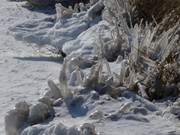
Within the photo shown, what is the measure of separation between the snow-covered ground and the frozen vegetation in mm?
46

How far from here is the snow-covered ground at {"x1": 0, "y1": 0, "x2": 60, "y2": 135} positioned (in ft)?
12.5

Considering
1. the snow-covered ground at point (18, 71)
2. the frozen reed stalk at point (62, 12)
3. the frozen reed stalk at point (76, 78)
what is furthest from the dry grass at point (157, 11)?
the frozen reed stalk at point (76, 78)

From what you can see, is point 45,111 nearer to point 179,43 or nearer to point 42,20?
point 179,43

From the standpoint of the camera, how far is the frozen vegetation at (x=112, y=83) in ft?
10.5

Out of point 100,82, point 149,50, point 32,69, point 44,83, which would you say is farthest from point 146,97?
point 32,69

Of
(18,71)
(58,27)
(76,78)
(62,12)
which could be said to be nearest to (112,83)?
(76,78)

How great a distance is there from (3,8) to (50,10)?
50cm

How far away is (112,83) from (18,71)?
1.04m

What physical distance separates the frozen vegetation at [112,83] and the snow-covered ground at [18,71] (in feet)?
0.15

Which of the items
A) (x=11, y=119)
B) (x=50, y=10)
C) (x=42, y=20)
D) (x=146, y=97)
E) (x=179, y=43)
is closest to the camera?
(x=11, y=119)

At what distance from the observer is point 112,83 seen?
11.8 feet

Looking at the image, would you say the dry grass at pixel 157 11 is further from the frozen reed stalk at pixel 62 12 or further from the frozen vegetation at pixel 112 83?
the frozen reed stalk at pixel 62 12

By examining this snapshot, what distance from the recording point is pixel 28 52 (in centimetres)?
490

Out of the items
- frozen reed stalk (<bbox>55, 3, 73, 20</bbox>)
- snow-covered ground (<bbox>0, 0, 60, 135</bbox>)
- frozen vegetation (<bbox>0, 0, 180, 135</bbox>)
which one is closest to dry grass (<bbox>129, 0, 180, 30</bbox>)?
frozen vegetation (<bbox>0, 0, 180, 135</bbox>)
